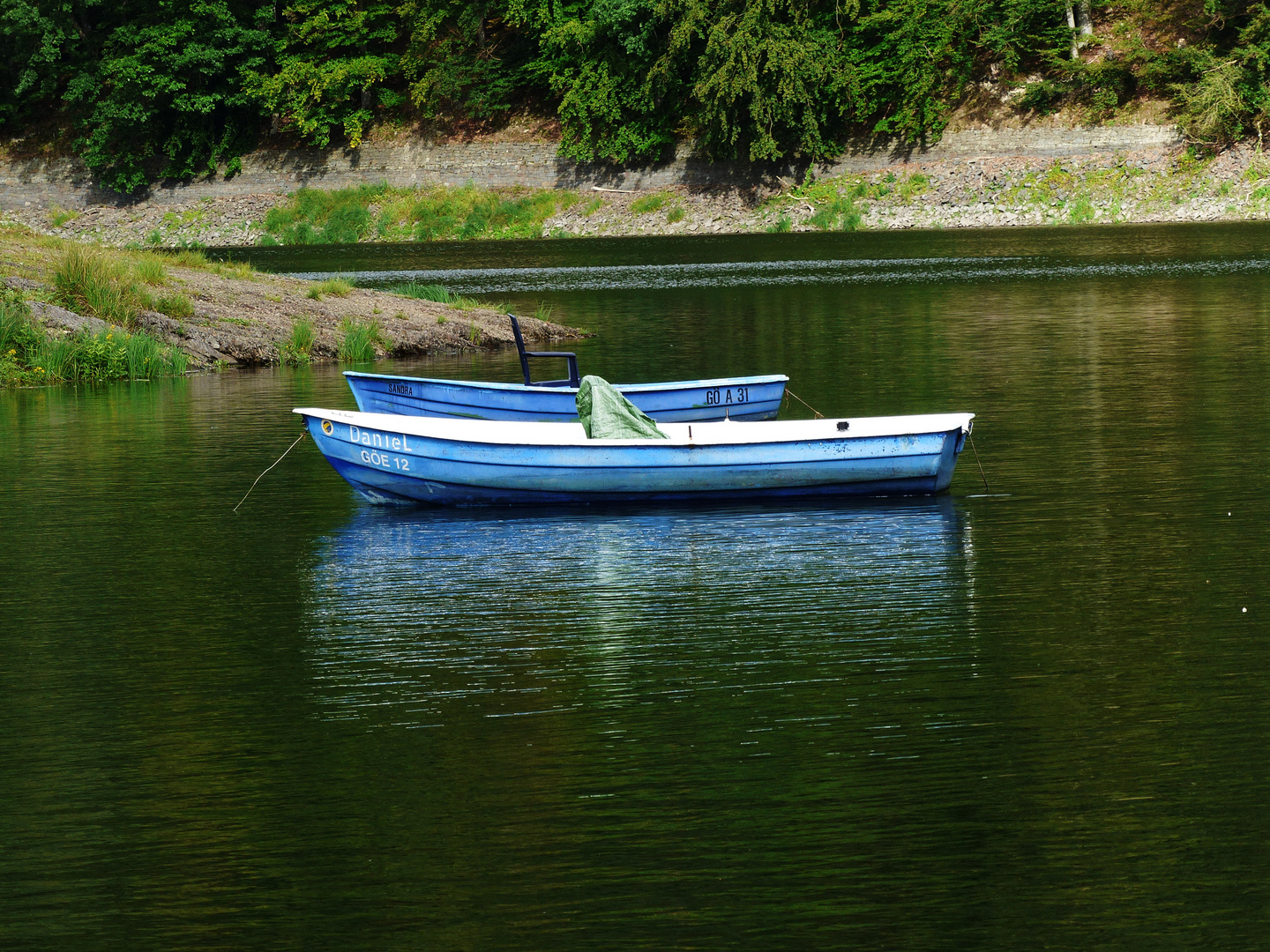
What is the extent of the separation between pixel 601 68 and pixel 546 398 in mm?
64817

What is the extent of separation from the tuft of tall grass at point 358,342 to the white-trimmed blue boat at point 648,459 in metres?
17.0

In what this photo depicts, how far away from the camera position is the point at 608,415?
18594mm

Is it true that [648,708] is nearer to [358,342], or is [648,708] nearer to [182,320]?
[358,342]

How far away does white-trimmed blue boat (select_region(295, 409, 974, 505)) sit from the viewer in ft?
57.9

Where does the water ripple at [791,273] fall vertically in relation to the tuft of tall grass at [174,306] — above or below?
above

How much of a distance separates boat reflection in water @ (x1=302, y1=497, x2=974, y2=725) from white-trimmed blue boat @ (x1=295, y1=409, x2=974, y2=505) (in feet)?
0.92

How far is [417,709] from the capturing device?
430 inches

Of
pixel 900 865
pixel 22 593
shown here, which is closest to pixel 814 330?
pixel 22 593

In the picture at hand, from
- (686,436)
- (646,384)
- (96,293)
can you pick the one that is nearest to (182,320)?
(96,293)

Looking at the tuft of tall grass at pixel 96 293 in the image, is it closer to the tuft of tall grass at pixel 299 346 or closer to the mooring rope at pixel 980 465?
the tuft of tall grass at pixel 299 346

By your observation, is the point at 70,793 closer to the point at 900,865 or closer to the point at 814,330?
the point at 900,865

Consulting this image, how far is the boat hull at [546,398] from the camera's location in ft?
77.9

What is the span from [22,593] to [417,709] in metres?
5.70

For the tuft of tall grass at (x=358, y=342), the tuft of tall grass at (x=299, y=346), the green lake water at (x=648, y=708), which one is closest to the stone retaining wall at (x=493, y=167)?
the tuft of tall grass at (x=358, y=342)
